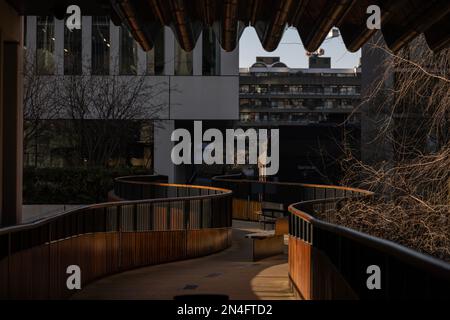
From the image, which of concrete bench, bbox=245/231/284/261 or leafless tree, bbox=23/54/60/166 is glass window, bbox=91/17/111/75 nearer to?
leafless tree, bbox=23/54/60/166

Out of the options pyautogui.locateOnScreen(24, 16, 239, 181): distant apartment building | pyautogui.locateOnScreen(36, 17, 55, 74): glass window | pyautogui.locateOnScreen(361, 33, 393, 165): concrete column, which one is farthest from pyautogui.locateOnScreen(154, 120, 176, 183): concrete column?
pyautogui.locateOnScreen(361, 33, 393, 165): concrete column

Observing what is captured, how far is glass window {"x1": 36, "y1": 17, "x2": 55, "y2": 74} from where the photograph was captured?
107 feet

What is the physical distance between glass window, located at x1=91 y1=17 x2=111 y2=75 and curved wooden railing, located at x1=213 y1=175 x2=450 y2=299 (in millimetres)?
24608

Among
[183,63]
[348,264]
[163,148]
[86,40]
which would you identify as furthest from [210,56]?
[348,264]

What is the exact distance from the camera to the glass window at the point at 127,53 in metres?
33.6

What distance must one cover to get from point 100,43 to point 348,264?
30611mm

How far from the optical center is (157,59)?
112 ft

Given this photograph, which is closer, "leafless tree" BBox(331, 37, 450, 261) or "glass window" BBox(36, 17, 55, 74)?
"leafless tree" BBox(331, 37, 450, 261)

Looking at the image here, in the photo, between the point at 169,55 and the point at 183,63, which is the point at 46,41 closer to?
the point at 169,55

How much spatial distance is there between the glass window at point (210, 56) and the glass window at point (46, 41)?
8.40 m

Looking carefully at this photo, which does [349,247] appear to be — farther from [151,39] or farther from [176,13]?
[151,39]

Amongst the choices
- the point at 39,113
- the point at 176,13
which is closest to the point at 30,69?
the point at 39,113

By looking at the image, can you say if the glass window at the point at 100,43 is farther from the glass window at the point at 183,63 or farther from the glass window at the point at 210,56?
the glass window at the point at 210,56

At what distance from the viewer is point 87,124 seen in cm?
2931
